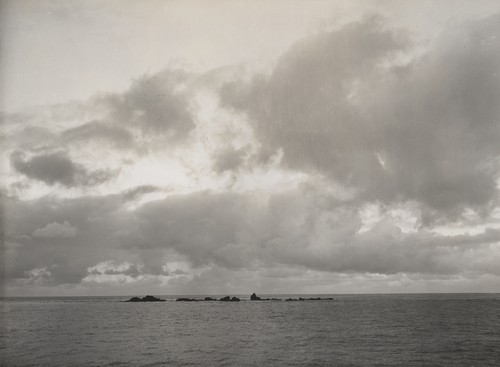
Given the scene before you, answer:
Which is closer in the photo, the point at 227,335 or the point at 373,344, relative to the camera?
the point at 373,344

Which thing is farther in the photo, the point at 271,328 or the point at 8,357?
the point at 271,328

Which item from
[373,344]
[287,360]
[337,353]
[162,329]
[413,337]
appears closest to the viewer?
[287,360]

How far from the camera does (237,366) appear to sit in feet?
134

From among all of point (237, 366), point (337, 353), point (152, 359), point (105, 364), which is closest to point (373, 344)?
point (337, 353)

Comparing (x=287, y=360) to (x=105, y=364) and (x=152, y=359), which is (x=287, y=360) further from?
(x=105, y=364)

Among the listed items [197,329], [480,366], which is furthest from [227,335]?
[480,366]

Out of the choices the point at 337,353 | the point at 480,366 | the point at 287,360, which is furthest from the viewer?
the point at 337,353

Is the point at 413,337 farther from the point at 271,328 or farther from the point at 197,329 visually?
the point at 197,329

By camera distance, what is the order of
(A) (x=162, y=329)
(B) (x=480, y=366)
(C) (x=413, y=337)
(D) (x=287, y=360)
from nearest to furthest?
(B) (x=480, y=366)
(D) (x=287, y=360)
(C) (x=413, y=337)
(A) (x=162, y=329)

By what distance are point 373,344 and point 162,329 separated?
130ft

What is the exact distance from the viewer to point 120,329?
7400 cm

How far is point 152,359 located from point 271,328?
118 ft

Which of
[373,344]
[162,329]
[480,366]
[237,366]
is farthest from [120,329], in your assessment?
[480,366]

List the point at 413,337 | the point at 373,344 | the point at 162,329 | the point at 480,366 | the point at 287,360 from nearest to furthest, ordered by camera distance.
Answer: the point at 480,366
the point at 287,360
the point at 373,344
the point at 413,337
the point at 162,329
